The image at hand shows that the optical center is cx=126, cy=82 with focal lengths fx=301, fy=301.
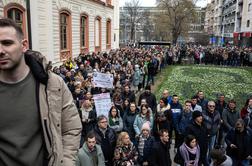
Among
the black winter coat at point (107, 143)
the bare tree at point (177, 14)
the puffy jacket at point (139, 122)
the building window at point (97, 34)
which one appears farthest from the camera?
the bare tree at point (177, 14)

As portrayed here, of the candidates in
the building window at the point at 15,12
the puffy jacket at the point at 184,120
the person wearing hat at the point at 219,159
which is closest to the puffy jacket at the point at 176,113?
the puffy jacket at the point at 184,120

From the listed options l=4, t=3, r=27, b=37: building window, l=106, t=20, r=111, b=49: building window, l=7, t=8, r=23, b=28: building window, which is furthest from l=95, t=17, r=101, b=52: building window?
l=7, t=8, r=23, b=28: building window

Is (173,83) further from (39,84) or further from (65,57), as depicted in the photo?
(39,84)

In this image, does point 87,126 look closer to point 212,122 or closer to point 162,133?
point 162,133

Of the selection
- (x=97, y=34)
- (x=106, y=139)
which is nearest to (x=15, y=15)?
(x=106, y=139)

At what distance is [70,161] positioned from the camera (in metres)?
2.12

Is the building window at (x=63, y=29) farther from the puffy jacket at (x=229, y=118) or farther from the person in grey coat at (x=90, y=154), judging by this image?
the person in grey coat at (x=90, y=154)

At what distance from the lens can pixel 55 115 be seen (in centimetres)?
207

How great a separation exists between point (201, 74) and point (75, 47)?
11.0 m

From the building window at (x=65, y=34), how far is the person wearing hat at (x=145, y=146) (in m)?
17.0

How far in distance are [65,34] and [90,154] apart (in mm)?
19295

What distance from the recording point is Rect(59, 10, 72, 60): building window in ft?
74.4

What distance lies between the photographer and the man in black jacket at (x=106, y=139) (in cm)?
644

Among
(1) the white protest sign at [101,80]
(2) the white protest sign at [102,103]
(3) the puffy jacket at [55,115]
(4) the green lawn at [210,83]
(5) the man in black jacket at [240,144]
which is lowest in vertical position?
(4) the green lawn at [210,83]
